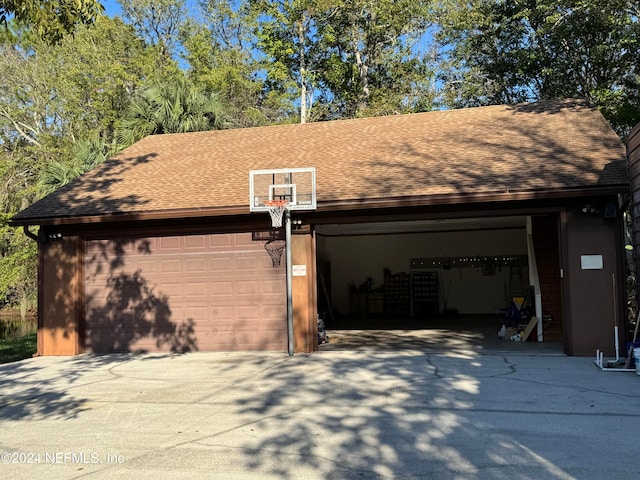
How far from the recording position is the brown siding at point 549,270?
41.1ft

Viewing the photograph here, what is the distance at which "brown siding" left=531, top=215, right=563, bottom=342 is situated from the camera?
493 inches

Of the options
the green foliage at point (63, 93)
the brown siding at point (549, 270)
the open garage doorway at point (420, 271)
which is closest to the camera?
the brown siding at point (549, 270)

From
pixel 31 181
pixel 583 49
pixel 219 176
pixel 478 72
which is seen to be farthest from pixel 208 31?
pixel 219 176

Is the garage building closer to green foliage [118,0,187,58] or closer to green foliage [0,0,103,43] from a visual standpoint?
green foliage [0,0,103,43]

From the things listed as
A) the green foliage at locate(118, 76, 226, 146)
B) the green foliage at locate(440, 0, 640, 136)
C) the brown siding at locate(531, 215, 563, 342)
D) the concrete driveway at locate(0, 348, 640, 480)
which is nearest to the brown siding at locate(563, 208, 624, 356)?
the concrete driveway at locate(0, 348, 640, 480)

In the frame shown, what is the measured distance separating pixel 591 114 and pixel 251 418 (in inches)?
446

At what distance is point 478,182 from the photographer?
1108 centimetres

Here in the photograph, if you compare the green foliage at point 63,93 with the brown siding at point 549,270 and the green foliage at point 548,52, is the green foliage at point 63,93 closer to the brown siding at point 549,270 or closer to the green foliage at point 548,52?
the green foliage at point 548,52

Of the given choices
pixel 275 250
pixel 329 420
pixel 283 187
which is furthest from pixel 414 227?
pixel 329 420

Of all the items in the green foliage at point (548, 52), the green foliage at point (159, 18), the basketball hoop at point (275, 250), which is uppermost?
the green foliage at point (159, 18)

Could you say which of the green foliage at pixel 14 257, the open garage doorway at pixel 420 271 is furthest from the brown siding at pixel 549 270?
the green foliage at pixel 14 257

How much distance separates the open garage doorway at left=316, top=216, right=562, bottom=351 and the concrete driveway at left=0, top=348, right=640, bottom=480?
912 cm

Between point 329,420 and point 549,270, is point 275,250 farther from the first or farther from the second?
point 329,420

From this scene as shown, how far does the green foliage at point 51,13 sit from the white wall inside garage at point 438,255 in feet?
36.8
